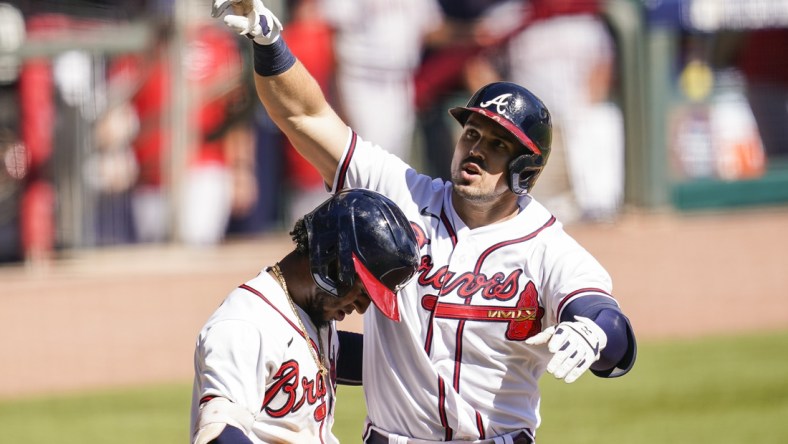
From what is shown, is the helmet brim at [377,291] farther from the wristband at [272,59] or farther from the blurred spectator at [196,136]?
the blurred spectator at [196,136]

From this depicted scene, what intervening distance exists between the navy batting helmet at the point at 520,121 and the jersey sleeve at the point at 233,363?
3.73ft

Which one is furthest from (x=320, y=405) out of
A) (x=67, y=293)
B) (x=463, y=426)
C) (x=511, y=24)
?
(x=511, y=24)

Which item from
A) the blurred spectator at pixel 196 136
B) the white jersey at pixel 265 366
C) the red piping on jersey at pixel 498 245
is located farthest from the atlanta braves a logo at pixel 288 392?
the blurred spectator at pixel 196 136

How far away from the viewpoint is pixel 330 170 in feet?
13.2

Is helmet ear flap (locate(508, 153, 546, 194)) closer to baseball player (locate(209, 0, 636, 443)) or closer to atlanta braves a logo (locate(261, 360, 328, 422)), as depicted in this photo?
baseball player (locate(209, 0, 636, 443))

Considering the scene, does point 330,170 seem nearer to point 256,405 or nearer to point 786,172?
point 256,405

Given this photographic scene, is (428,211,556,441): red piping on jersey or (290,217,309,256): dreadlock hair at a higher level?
(290,217,309,256): dreadlock hair

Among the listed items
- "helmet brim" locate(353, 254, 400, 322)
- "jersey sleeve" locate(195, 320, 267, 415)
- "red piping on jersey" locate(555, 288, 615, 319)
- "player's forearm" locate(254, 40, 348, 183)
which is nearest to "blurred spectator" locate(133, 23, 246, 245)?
"player's forearm" locate(254, 40, 348, 183)

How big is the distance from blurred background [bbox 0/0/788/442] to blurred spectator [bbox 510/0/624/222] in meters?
0.02

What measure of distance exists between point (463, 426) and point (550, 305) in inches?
17.7

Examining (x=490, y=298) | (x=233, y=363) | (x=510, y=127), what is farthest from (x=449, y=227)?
(x=233, y=363)

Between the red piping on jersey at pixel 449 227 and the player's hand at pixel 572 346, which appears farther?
the red piping on jersey at pixel 449 227

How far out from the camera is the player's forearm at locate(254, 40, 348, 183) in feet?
12.7

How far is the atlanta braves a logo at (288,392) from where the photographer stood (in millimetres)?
3088
